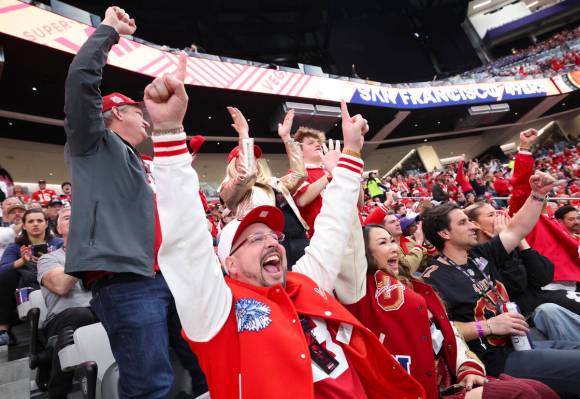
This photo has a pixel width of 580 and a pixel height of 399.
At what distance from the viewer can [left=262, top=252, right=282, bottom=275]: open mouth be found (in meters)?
1.29

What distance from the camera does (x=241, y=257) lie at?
1.30 meters

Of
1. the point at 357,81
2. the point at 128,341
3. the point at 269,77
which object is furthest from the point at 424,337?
the point at 357,81

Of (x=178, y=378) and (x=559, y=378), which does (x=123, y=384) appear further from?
(x=559, y=378)

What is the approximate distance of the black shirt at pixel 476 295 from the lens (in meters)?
1.84

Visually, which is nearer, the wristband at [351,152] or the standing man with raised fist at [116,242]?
the standing man with raised fist at [116,242]

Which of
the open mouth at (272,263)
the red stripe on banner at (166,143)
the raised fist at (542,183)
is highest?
the red stripe on banner at (166,143)

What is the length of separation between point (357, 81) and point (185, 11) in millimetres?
12436

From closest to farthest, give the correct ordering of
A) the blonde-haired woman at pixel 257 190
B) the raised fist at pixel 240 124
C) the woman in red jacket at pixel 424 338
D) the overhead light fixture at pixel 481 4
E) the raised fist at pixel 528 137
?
the woman in red jacket at pixel 424 338 < the blonde-haired woman at pixel 257 190 < the raised fist at pixel 240 124 < the raised fist at pixel 528 137 < the overhead light fixture at pixel 481 4

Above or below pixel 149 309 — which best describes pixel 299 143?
above

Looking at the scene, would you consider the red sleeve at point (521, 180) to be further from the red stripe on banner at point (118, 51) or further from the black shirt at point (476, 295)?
the red stripe on banner at point (118, 51)

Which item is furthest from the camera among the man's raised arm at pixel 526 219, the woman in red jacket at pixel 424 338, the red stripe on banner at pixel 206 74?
the red stripe on banner at pixel 206 74

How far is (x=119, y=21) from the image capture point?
152 cm

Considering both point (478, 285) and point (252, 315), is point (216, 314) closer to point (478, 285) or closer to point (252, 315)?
point (252, 315)

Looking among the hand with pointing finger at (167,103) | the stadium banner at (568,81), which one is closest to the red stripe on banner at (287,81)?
the hand with pointing finger at (167,103)
